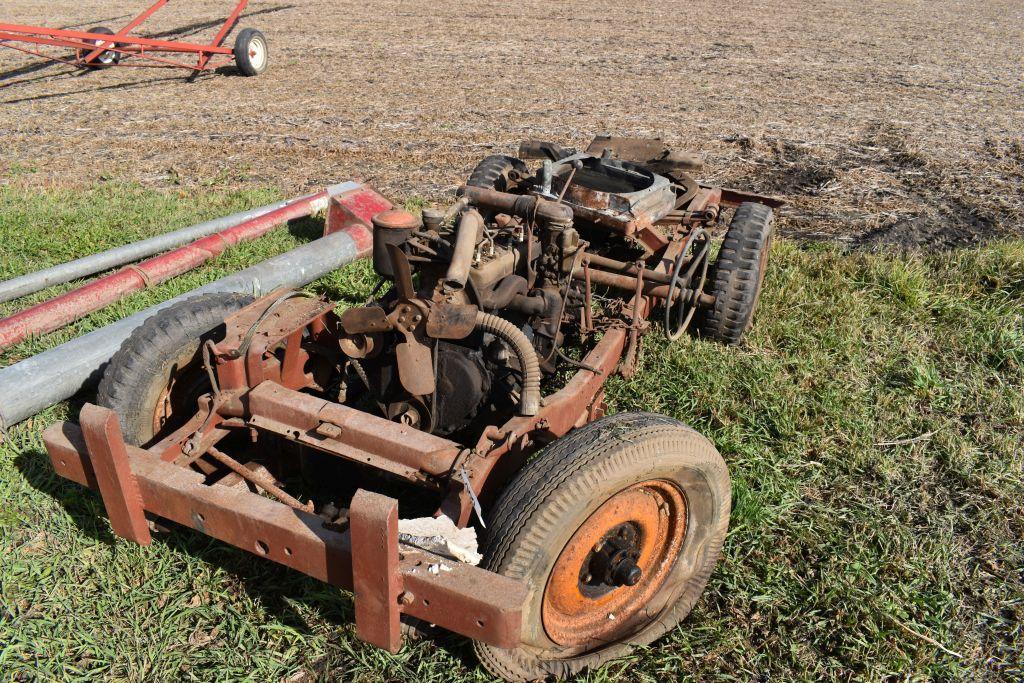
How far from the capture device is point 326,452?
9.73 ft

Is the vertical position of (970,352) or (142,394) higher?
(142,394)

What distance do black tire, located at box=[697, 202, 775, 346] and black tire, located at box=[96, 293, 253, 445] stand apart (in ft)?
9.27

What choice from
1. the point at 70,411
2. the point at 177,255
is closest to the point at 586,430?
the point at 70,411

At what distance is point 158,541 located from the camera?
322cm

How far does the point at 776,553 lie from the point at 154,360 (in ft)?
9.01

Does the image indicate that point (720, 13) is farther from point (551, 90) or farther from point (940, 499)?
point (940, 499)

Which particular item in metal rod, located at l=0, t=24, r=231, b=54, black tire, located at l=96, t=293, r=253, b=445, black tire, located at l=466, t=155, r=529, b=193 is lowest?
black tire, located at l=96, t=293, r=253, b=445

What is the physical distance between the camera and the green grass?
9.26ft

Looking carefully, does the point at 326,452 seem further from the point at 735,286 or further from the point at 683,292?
the point at 735,286

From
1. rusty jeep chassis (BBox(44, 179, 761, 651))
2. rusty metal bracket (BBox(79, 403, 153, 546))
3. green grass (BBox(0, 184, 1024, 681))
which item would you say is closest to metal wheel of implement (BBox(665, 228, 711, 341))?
green grass (BBox(0, 184, 1024, 681))

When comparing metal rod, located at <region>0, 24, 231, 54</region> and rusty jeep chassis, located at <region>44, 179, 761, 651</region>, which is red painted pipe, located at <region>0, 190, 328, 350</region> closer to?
rusty jeep chassis, located at <region>44, 179, 761, 651</region>

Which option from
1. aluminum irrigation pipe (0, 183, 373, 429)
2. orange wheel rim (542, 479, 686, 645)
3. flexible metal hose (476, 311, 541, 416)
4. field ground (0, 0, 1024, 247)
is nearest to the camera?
orange wheel rim (542, 479, 686, 645)

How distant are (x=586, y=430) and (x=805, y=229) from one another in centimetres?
515

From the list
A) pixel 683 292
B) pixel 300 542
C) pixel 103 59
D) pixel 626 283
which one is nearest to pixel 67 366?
pixel 300 542
